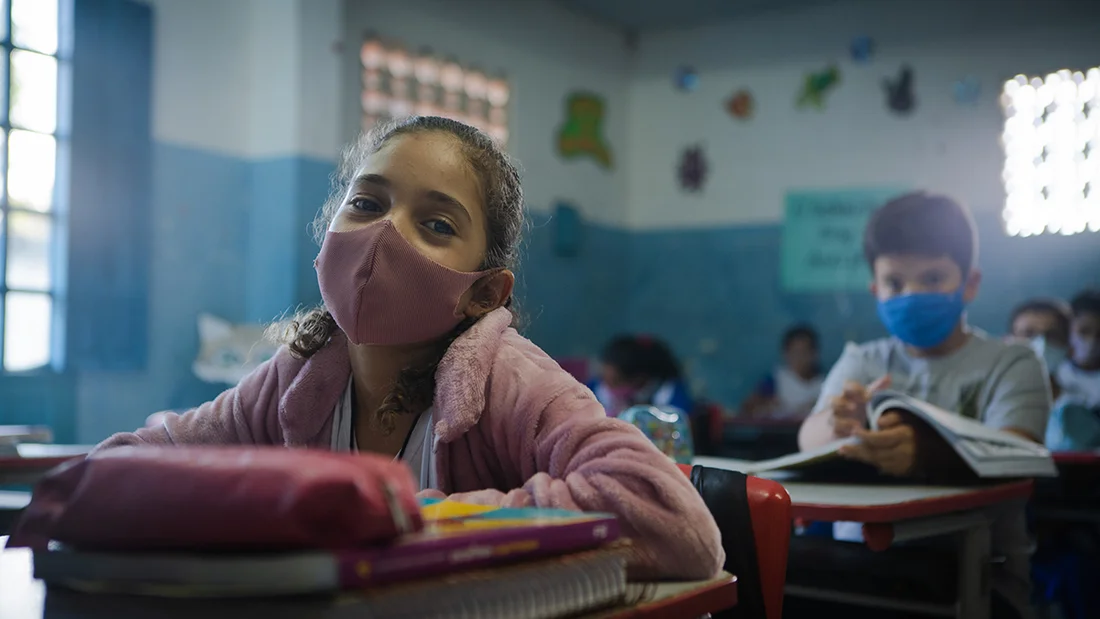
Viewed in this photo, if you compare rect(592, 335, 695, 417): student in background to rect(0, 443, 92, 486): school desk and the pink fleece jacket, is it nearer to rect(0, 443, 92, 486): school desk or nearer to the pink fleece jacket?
rect(0, 443, 92, 486): school desk

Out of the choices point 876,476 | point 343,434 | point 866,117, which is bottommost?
point 876,476

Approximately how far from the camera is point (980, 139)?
5.83 metres

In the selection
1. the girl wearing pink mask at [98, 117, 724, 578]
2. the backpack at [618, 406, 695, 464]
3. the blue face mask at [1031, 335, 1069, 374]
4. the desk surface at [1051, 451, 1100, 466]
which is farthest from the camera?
the blue face mask at [1031, 335, 1069, 374]

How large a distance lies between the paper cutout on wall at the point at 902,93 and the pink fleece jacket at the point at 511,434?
5537mm

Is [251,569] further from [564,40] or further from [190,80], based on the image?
[564,40]

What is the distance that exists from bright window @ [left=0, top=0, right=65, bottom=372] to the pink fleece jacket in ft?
10.4

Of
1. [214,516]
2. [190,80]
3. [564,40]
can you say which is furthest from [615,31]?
→ [214,516]

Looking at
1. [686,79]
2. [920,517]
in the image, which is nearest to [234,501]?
[920,517]

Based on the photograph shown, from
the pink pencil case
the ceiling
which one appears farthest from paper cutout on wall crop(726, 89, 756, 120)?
the pink pencil case

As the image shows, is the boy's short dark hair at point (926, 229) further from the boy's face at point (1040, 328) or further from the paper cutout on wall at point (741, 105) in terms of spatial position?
the paper cutout on wall at point (741, 105)

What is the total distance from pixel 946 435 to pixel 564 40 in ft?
17.2

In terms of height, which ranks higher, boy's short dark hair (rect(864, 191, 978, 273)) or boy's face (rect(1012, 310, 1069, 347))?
boy's short dark hair (rect(864, 191, 978, 273))

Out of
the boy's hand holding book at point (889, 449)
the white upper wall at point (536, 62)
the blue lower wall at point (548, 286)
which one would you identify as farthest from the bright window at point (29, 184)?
the boy's hand holding book at point (889, 449)

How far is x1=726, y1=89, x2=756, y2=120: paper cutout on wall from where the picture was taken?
21.7 ft
